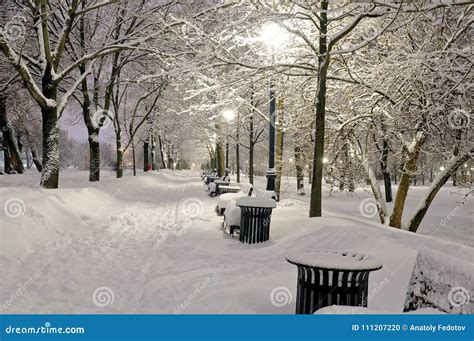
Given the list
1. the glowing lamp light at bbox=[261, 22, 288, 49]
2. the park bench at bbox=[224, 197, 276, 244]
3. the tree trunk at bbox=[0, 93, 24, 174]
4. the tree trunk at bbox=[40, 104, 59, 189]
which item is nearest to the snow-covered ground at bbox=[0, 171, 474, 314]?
the park bench at bbox=[224, 197, 276, 244]

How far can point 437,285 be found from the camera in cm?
355

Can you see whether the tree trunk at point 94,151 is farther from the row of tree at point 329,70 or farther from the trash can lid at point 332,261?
the trash can lid at point 332,261

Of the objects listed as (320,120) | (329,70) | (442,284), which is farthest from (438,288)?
(329,70)

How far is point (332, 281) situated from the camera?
4.14m

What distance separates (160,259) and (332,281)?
405 cm

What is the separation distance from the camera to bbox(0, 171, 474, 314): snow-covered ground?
200 inches

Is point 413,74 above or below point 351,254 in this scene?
above

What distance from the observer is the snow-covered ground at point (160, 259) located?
5.07 m

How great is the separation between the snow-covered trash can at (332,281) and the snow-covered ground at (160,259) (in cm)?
65

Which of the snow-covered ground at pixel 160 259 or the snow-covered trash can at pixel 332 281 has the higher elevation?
the snow-covered trash can at pixel 332 281

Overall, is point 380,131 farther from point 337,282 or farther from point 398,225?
point 337,282

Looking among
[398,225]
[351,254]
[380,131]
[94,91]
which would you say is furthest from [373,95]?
[94,91]

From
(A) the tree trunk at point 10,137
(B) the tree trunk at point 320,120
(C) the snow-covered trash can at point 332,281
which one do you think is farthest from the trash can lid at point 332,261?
(A) the tree trunk at point 10,137

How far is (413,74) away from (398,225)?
5.10 metres
